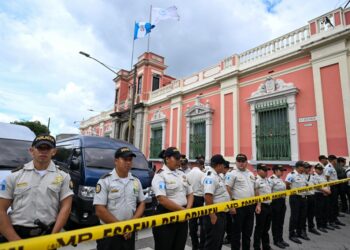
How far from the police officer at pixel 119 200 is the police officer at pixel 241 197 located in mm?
1949

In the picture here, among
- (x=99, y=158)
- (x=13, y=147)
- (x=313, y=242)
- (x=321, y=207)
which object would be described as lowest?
(x=313, y=242)

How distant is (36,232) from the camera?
6.11ft

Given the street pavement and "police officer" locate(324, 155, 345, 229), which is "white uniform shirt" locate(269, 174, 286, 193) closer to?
the street pavement

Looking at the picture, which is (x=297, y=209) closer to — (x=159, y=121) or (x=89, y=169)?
(x=89, y=169)

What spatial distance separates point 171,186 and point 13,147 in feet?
13.2

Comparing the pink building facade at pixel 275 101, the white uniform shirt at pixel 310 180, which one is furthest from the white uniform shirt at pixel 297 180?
the pink building facade at pixel 275 101

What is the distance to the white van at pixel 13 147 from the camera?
14.1 feet

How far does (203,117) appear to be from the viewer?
13.0 metres

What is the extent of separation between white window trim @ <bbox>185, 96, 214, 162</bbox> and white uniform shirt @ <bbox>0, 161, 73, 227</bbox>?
10.5 meters

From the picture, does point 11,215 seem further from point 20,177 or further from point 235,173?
point 235,173

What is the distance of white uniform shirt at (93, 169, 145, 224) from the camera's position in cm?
225

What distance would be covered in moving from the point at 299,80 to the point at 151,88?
1272 cm

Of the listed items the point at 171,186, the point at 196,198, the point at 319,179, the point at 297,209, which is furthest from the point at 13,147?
the point at 319,179

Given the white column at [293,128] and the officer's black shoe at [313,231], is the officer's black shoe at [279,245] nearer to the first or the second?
the officer's black shoe at [313,231]
